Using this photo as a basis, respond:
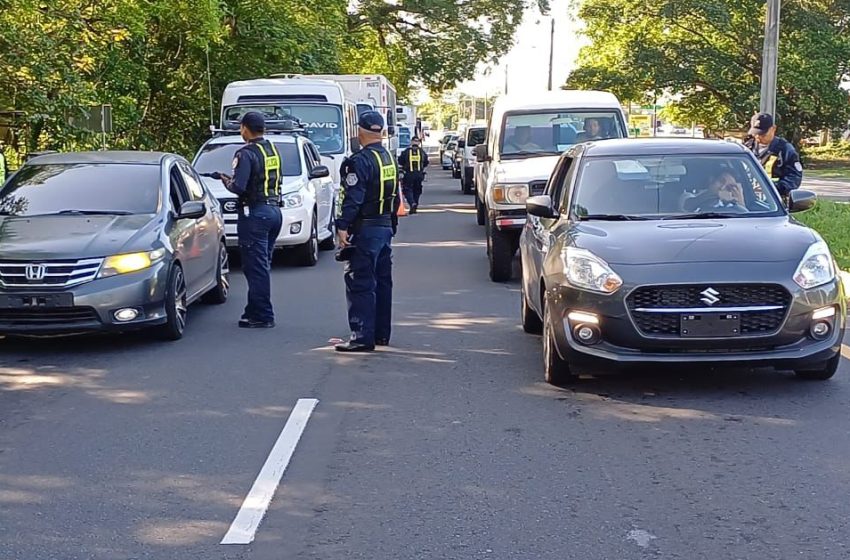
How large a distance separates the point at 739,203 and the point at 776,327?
146 cm

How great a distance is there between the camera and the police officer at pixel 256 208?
9.80m

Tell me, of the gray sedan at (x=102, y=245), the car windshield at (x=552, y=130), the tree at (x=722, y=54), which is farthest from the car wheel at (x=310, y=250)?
the tree at (x=722, y=54)

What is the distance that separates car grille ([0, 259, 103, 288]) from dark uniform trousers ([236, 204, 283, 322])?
5.61ft

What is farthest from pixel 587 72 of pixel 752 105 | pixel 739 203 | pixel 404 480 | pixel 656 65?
pixel 404 480

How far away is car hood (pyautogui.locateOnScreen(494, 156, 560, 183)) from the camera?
41.3ft

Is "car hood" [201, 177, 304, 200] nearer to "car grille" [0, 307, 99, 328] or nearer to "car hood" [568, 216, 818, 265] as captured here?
"car grille" [0, 307, 99, 328]

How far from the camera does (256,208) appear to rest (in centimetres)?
996

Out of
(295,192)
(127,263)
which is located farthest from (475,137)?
(127,263)

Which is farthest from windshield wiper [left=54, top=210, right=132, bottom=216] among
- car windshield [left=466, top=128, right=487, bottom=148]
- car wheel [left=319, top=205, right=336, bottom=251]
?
car windshield [left=466, top=128, right=487, bottom=148]

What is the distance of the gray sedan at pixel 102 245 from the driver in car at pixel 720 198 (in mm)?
4197

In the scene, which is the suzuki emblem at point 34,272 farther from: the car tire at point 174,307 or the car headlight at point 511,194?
the car headlight at point 511,194

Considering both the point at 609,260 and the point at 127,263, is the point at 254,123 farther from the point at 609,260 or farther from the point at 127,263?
the point at 609,260

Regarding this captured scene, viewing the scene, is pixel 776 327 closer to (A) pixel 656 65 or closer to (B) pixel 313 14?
(B) pixel 313 14

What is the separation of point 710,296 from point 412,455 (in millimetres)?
2128
